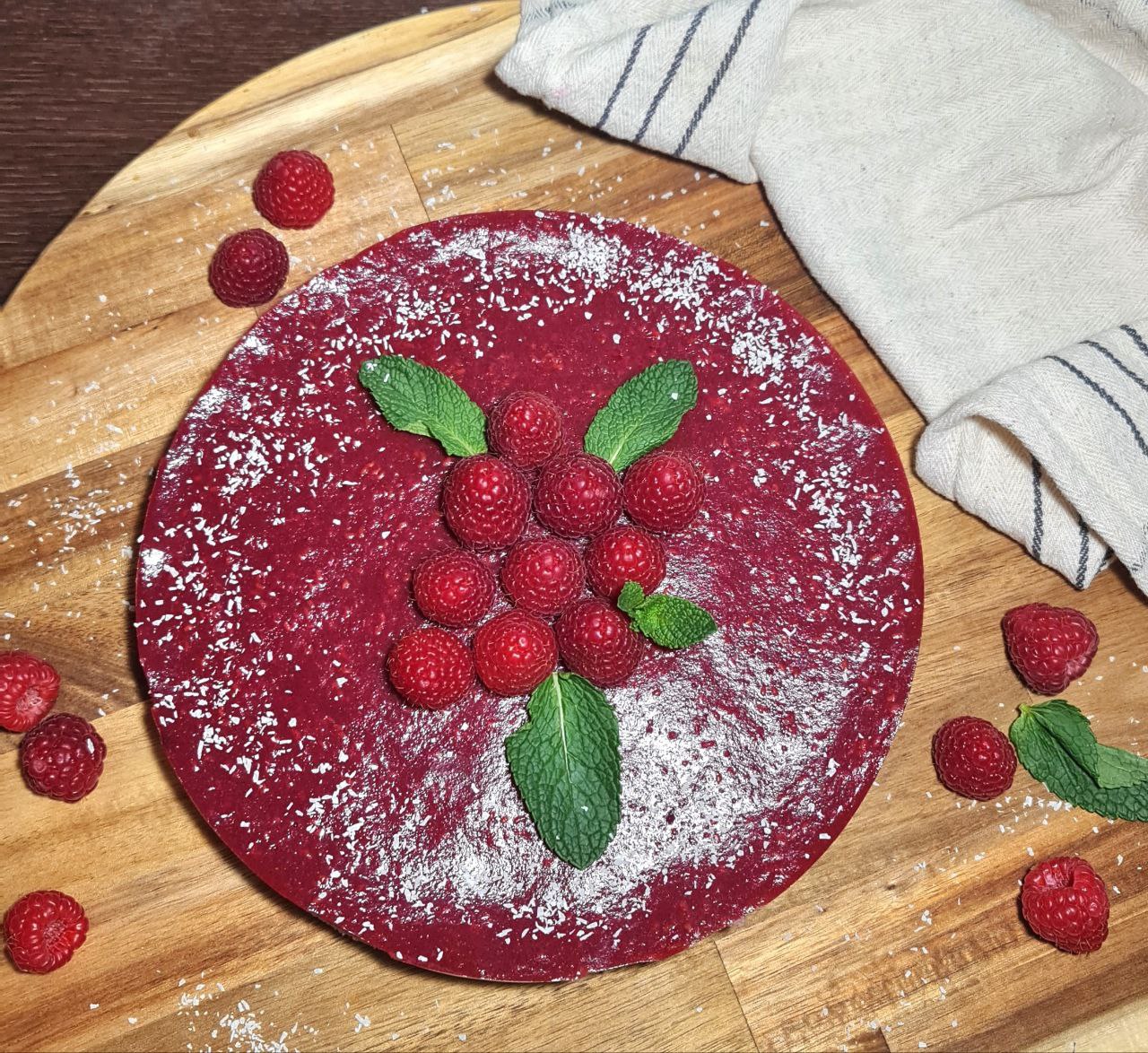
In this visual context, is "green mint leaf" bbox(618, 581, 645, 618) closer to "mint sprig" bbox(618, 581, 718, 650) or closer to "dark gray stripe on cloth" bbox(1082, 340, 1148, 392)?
"mint sprig" bbox(618, 581, 718, 650)

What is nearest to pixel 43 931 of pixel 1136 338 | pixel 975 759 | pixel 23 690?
pixel 23 690

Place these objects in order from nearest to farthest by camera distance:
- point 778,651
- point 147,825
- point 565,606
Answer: point 565,606, point 778,651, point 147,825

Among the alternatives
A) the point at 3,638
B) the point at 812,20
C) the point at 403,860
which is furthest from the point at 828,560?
the point at 3,638

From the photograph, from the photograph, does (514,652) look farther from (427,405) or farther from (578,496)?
(427,405)

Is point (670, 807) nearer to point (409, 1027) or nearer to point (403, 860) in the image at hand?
point (403, 860)

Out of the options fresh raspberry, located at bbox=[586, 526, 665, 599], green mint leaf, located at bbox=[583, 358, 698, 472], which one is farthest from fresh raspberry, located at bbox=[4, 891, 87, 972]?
green mint leaf, located at bbox=[583, 358, 698, 472]

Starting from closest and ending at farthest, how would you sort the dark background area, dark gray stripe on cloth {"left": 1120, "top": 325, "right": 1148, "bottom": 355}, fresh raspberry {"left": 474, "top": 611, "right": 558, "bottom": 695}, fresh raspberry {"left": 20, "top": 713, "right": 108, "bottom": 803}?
fresh raspberry {"left": 474, "top": 611, "right": 558, "bottom": 695}, fresh raspberry {"left": 20, "top": 713, "right": 108, "bottom": 803}, dark gray stripe on cloth {"left": 1120, "top": 325, "right": 1148, "bottom": 355}, the dark background area
